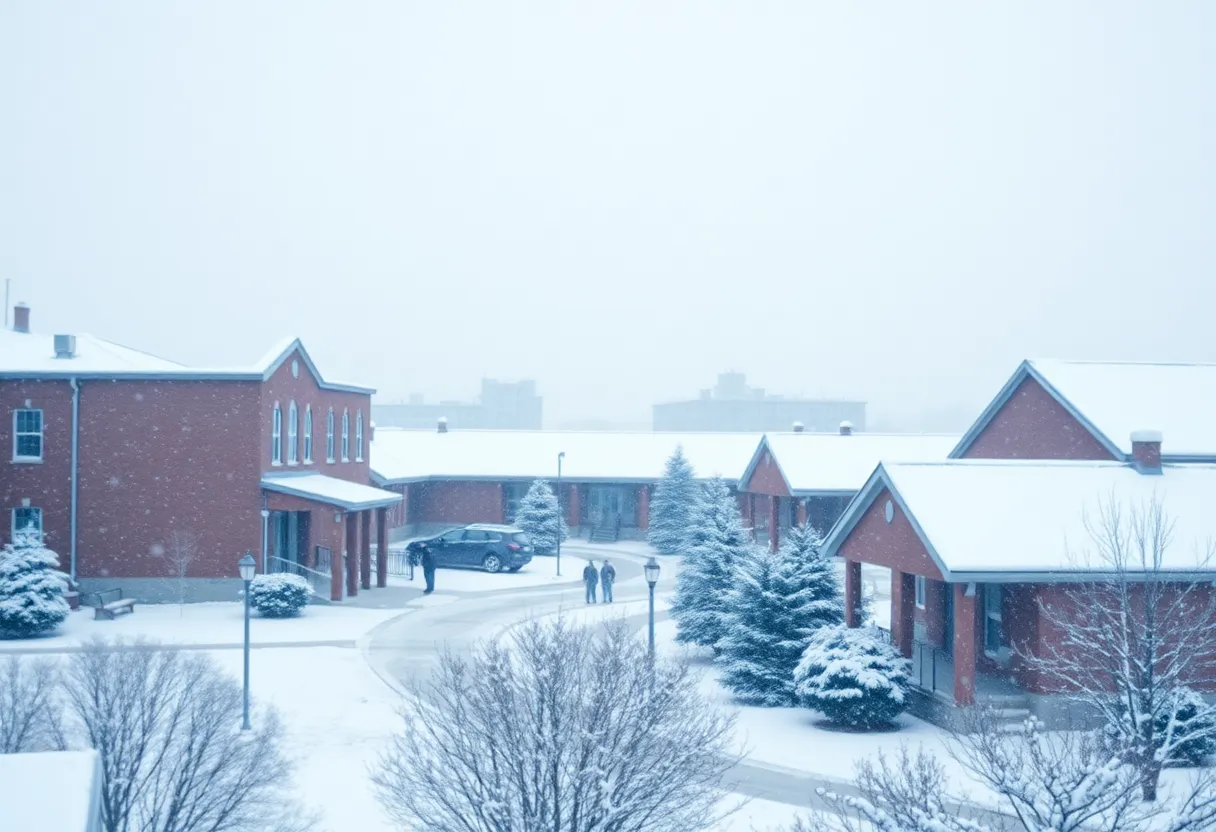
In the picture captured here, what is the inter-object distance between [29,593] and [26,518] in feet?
20.0

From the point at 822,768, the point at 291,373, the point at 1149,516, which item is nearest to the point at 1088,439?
the point at 1149,516

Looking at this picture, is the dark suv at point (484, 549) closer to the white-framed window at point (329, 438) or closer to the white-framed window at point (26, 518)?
the white-framed window at point (329, 438)

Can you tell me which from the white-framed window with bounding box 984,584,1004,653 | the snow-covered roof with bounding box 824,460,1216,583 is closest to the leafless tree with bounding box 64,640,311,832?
the snow-covered roof with bounding box 824,460,1216,583

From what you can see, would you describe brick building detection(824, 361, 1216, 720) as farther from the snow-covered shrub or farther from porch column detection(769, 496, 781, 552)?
porch column detection(769, 496, 781, 552)

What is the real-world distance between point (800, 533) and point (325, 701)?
30.4 feet

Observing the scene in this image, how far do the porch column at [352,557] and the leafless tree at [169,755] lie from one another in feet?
61.3

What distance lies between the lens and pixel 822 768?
15.7 meters

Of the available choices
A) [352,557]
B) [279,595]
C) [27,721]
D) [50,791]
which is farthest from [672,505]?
[50,791]

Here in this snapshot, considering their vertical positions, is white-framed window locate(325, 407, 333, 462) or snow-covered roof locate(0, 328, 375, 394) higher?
snow-covered roof locate(0, 328, 375, 394)

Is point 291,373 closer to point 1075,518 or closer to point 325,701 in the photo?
point 325,701

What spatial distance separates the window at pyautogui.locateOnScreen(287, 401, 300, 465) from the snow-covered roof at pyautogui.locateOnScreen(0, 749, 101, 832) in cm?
2417

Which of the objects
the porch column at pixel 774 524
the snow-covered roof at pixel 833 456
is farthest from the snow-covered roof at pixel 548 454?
the porch column at pixel 774 524

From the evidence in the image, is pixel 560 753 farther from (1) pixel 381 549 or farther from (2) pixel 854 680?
(1) pixel 381 549

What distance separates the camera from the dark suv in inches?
1512
